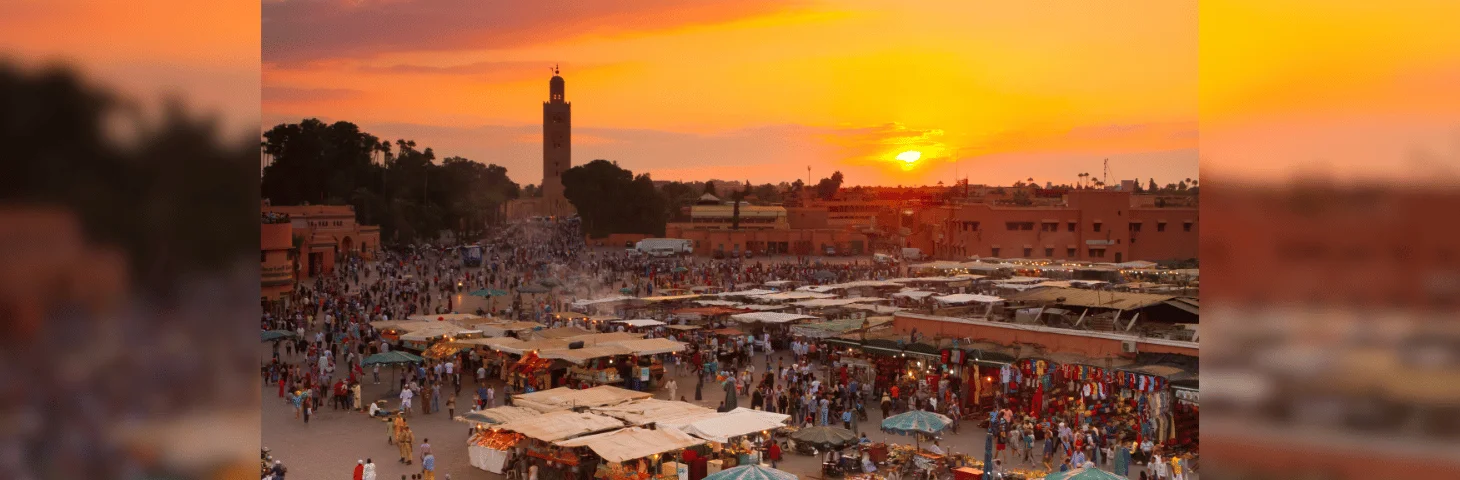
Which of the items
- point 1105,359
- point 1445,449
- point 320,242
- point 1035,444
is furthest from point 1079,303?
point 320,242

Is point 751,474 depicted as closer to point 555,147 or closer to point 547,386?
point 547,386

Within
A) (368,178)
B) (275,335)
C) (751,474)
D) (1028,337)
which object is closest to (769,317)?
(1028,337)

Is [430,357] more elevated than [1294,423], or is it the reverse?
[1294,423]

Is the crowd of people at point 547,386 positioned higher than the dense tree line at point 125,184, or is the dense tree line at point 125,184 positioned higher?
the dense tree line at point 125,184

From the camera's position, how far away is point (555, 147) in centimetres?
9600

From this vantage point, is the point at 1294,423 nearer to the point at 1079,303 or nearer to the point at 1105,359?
the point at 1105,359

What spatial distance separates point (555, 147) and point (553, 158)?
1.00 metres

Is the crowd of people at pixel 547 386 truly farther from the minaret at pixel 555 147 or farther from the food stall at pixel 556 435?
the minaret at pixel 555 147

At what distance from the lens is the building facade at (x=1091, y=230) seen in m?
49.0

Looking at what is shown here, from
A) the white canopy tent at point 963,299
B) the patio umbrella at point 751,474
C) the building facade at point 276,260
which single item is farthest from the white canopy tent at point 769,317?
the building facade at point 276,260

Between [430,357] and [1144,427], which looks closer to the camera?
[1144,427]

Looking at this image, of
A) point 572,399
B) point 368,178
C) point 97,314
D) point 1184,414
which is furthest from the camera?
point 368,178

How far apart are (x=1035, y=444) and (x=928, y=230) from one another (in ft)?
146

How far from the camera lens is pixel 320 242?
148 ft
